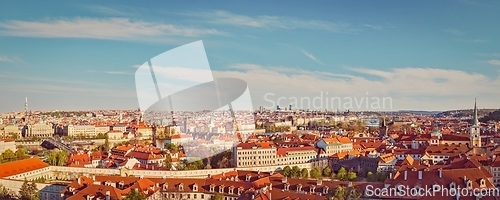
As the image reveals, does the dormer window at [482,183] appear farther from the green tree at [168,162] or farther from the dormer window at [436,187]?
the green tree at [168,162]

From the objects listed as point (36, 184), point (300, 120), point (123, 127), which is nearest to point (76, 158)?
point (36, 184)

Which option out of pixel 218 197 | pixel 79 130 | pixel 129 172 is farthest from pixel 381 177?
pixel 79 130

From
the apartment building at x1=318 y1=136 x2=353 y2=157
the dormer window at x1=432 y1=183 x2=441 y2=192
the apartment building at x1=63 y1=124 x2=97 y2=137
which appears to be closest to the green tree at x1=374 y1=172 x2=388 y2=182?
the dormer window at x1=432 y1=183 x2=441 y2=192

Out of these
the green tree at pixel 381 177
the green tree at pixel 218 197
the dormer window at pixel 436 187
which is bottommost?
the green tree at pixel 381 177

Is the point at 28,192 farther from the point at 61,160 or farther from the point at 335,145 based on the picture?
the point at 335,145

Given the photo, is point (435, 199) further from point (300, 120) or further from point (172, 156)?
point (300, 120)

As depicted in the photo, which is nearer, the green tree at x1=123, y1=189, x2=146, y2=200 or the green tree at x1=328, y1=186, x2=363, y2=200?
the green tree at x1=123, y1=189, x2=146, y2=200

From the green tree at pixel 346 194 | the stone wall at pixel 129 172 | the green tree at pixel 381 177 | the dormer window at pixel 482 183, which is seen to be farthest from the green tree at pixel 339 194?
the stone wall at pixel 129 172

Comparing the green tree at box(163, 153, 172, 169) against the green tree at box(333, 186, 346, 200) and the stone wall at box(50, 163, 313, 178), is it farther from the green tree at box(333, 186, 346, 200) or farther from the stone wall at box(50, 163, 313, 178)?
the green tree at box(333, 186, 346, 200)

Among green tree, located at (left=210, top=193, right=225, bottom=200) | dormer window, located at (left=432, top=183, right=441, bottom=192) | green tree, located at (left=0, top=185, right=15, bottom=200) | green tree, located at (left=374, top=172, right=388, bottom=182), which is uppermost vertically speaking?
dormer window, located at (left=432, top=183, right=441, bottom=192)
